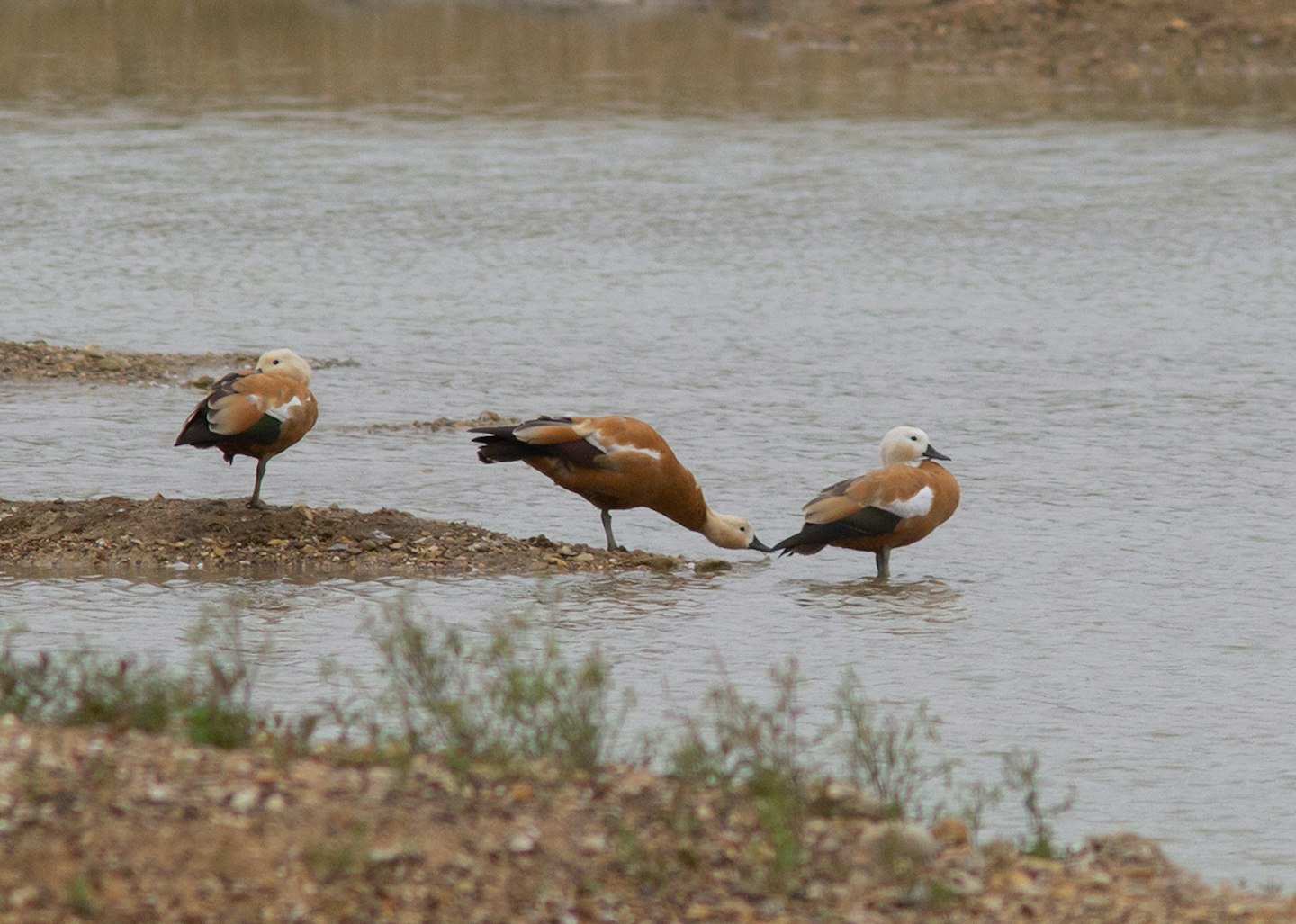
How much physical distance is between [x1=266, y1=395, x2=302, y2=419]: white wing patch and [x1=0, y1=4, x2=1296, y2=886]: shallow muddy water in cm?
93

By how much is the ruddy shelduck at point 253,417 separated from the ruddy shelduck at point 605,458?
986 mm

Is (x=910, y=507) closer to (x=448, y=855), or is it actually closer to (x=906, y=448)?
(x=906, y=448)

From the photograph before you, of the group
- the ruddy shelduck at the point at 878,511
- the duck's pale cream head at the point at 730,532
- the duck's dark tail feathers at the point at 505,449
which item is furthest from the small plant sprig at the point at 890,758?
the duck's dark tail feathers at the point at 505,449

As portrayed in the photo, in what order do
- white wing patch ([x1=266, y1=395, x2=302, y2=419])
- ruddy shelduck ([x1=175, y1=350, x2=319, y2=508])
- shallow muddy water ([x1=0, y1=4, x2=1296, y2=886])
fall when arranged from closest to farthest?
shallow muddy water ([x1=0, y1=4, x2=1296, y2=886]) → ruddy shelduck ([x1=175, y1=350, x2=319, y2=508]) → white wing patch ([x1=266, y1=395, x2=302, y2=419])

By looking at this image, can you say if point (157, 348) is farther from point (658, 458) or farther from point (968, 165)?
point (968, 165)

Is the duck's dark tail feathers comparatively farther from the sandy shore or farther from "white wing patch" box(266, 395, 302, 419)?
the sandy shore

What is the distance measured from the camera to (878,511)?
473 inches

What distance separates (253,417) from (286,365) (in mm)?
841

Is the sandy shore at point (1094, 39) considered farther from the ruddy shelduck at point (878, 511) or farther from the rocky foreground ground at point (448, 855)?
the rocky foreground ground at point (448, 855)

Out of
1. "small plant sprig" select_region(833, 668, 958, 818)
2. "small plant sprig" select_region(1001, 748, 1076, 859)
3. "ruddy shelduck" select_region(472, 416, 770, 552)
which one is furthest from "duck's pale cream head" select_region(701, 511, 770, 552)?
"small plant sprig" select_region(1001, 748, 1076, 859)

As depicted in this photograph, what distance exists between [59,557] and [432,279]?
11777 mm

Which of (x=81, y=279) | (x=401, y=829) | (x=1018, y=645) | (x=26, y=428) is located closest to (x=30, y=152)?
(x=81, y=279)

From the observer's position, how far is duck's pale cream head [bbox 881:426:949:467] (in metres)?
12.5

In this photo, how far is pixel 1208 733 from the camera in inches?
367
